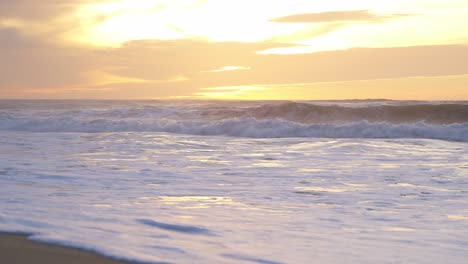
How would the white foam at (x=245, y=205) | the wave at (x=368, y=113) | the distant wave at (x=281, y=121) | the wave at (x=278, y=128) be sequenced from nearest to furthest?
1. the white foam at (x=245, y=205)
2. the wave at (x=278, y=128)
3. the distant wave at (x=281, y=121)
4. the wave at (x=368, y=113)

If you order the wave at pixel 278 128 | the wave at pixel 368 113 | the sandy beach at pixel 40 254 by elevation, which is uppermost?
the wave at pixel 368 113

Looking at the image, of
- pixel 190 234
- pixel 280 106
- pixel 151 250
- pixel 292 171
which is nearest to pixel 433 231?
pixel 190 234

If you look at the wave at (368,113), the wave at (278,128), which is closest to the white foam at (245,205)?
the wave at (278,128)

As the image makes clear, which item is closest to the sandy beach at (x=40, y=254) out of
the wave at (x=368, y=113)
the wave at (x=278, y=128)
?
the wave at (x=278, y=128)

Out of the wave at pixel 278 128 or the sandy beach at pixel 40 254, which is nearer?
the sandy beach at pixel 40 254

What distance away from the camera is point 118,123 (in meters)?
20.0

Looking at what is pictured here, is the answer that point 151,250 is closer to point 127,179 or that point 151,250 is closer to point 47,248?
point 47,248

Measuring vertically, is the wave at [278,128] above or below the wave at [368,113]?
below

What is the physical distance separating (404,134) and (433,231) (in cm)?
1159

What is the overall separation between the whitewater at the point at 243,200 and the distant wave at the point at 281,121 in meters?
3.43

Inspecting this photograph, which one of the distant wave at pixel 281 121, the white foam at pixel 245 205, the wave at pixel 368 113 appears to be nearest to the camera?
the white foam at pixel 245 205

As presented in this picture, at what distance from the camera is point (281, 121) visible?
17.7 m

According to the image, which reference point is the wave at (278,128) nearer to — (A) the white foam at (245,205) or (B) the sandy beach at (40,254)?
(A) the white foam at (245,205)

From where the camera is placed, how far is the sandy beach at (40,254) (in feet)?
12.3
